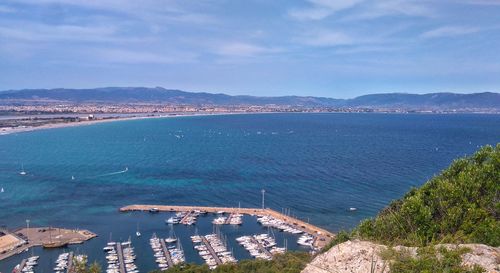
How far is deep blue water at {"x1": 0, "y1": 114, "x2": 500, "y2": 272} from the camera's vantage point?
48125mm

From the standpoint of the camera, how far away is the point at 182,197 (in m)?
57.4

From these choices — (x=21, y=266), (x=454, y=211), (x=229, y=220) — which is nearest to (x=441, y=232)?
(x=454, y=211)

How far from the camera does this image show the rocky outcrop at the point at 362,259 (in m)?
9.78

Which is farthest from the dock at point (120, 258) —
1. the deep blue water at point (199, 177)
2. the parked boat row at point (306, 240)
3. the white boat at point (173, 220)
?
the parked boat row at point (306, 240)

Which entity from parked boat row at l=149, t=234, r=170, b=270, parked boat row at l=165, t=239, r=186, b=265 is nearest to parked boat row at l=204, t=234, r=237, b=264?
parked boat row at l=165, t=239, r=186, b=265

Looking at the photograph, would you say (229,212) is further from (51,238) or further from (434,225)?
(434,225)

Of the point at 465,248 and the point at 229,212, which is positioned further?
the point at 229,212

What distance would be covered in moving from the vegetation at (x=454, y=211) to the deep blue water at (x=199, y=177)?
74.3 ft

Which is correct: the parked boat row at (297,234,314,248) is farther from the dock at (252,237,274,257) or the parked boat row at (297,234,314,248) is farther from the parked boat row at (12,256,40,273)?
the parked boat row at (12,256,40,273)

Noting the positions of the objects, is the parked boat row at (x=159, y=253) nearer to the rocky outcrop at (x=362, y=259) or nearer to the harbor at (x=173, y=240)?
the harbor at (x=173, y=240)

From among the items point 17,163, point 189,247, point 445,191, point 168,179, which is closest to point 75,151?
point 17,163

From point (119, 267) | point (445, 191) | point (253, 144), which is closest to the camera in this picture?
point (445, 191)

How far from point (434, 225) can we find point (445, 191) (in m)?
2.20

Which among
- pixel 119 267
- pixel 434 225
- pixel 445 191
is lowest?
pixel 119 267
